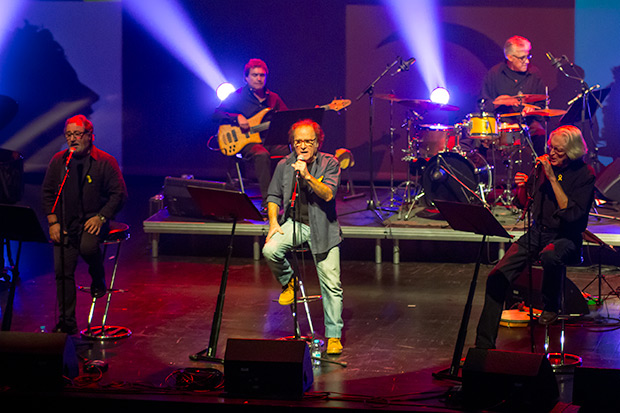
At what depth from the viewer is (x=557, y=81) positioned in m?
11.5

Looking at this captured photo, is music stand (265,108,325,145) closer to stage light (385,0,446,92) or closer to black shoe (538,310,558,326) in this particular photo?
black shoe (538,310,558,326)

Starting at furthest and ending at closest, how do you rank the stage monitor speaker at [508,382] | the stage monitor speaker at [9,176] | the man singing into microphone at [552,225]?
the stage monitor speaker at [9,176]
the man singing into microphone at [552,225]
the stage monitor speaker at [508,382]

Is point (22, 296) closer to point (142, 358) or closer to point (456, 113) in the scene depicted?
point (142, 358)

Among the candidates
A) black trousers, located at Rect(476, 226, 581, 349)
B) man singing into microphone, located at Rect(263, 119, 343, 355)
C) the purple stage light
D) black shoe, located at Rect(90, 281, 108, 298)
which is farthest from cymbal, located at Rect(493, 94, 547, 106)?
the purple stage light

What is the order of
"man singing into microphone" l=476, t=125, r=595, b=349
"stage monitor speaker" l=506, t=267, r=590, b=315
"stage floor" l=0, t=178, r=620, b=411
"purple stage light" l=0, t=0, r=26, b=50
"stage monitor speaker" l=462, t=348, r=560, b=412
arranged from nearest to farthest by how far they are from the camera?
"stage monitor speaker" l=462, t=348, r=560, b=412 → "stage floor" l=0, t=178, r=620, b=411 → "man singing into microphone" l=476, t=125, r=595, b=349 → "stage monitor speaker" l=506, t=267, r=590, b=315 → "purple stage light" l=0, t=0, r=26, b=50

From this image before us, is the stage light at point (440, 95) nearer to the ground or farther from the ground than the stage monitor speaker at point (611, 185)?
farther from the ground

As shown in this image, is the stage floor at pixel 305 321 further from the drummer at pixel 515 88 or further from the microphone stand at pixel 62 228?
the drummer at pixel 515 88

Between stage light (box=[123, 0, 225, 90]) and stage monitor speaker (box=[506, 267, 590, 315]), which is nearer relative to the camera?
stage monitor speaker (box=[506, 267, 590, 315])

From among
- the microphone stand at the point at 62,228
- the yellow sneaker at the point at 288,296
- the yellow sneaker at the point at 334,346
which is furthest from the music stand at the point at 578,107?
the microphone stand at the point at 62,228

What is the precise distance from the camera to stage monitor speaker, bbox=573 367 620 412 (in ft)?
12.7

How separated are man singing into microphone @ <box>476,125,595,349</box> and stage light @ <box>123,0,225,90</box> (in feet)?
26.4

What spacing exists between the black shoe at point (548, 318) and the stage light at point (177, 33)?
8.30 m

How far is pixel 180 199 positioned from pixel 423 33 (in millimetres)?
4923

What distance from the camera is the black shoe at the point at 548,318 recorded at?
540cm
